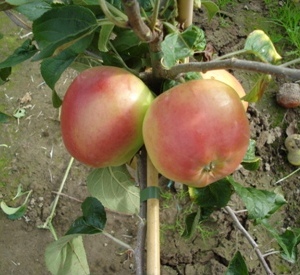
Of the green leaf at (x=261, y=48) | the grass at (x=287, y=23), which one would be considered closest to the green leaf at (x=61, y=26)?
the green leaf at (x=261, y=48)

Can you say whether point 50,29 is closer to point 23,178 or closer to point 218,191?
point 218,191

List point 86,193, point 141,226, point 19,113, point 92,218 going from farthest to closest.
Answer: point 19,113 < point 86,193 < point 92,218 < point 141,226

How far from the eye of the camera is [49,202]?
1635 millimetres

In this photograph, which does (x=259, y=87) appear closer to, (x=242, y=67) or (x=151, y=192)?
(x=242, y=67)

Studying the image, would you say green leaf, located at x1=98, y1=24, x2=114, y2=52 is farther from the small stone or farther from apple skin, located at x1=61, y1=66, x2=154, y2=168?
the small stone

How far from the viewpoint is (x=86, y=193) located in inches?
64.9

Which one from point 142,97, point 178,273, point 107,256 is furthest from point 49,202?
point 142,97

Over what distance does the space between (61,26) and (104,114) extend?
16 centimetres

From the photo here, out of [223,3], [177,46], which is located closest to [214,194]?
[177,46]

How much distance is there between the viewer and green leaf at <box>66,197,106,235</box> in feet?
3.53

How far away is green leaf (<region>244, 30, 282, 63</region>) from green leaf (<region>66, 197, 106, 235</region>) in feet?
1.53

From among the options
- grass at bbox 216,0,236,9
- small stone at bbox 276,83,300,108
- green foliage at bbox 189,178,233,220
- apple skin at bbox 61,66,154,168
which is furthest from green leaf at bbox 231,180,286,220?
grass at bbox 216,0,236,9

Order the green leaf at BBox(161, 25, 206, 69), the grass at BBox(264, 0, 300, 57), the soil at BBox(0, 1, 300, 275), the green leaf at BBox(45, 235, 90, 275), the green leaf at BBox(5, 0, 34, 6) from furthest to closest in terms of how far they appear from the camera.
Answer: the grass at BBox(264, 0, 300, 57), the soil at BBox(0, 1, 300, 275), the green leaf at BBox(45, 235, 90, 275), the green leaf at BBox(5, 0, 34, 6), the green leaf at BBox(161, 25, 206, 69)

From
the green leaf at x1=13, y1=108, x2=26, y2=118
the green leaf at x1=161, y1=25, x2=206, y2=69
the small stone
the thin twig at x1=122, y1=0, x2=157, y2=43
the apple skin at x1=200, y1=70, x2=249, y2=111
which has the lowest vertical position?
the green leaf at x1=13, y1=108, x2=26, y2=118
